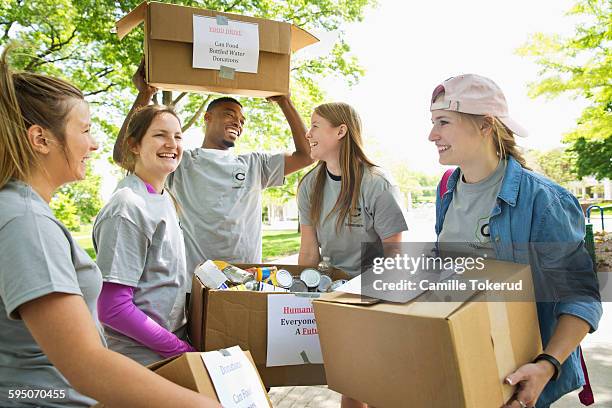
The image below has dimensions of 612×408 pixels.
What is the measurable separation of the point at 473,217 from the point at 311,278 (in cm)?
71

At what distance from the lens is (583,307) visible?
147cm

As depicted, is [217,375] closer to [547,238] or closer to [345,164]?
[547,238]

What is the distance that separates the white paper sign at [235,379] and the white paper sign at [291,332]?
44 cm

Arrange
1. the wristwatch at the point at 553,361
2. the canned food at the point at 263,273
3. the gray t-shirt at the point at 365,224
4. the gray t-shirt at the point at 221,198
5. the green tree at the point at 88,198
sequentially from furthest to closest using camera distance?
the green tree at the point at 88,198, the gray t-shirt at the point at 221,198, the gray t-shirt at the point at 365,224, the canned food at the point at 263,273, the wristwatch at the point at 553,361

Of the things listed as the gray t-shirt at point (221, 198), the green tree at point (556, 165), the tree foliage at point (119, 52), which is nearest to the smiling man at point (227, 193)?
the gray t-shirt at point (221, 198)

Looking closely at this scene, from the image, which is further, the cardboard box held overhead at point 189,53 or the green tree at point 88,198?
the green tree at point 88,198

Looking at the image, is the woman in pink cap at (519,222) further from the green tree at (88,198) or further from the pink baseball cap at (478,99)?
the green tree at (88,198)

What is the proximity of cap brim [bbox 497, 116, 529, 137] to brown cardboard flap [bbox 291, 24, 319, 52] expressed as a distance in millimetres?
1283

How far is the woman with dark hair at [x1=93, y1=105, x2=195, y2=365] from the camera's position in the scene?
67.3 inches

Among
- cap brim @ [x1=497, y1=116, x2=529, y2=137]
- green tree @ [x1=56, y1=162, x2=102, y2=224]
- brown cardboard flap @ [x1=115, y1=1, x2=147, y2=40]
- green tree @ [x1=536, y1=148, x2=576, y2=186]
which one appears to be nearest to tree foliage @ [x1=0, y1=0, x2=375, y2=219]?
brown cardboard flap @ [x1=115, y1=1, x2=147, y2=40]

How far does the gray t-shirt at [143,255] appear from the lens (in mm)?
1710

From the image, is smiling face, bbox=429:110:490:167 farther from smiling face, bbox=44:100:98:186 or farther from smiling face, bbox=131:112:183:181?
smiling face, bbox=44:100:98:186

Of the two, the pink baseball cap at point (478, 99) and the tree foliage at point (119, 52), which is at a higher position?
the tree foliage at point (119, 52)

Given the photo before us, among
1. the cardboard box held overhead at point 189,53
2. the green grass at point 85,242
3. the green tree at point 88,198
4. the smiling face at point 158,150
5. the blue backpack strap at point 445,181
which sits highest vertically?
the cardboard box held overhead at point 189,53
